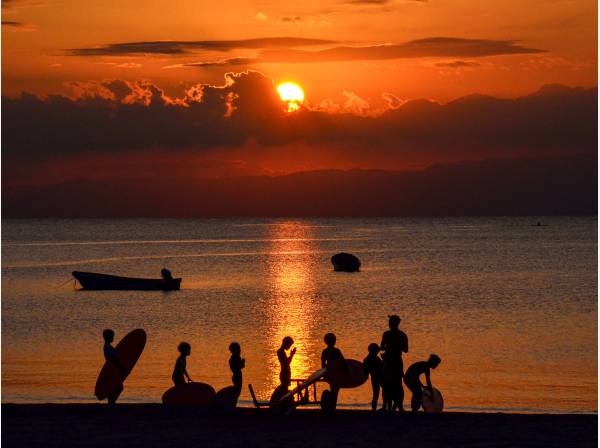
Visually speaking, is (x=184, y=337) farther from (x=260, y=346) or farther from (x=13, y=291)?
(x=13, y=291)

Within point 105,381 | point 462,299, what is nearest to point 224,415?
point 105,381

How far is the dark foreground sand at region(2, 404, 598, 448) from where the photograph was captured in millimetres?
16469

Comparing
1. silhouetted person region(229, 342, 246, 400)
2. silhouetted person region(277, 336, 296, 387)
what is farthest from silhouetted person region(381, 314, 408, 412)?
silhouetted person region(229, 342, 246, 400)

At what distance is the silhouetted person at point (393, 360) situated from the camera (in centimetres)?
2066

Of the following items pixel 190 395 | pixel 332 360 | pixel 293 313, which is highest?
pixel 293 313

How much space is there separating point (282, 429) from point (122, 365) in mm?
5780

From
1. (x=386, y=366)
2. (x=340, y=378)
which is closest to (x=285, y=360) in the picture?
(x=386, y=366)

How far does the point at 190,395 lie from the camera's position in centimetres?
2148

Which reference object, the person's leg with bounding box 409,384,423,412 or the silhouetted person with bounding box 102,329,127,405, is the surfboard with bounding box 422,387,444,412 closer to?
the person's leg with bounding box 409,384,423,412

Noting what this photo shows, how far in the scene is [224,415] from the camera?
756 inches

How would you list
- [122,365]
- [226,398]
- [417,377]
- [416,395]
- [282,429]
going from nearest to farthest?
[282,429]
[226,398]
[417,377]
[416,395]
[122,365]

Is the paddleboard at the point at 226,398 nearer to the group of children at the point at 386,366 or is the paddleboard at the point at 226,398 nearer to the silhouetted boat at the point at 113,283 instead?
the group of children at the point at 386,366

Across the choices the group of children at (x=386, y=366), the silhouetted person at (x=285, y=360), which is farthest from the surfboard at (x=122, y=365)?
the silhouetted person at (x=285, y=360)

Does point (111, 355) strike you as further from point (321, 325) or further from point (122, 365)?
point (321, 325)
